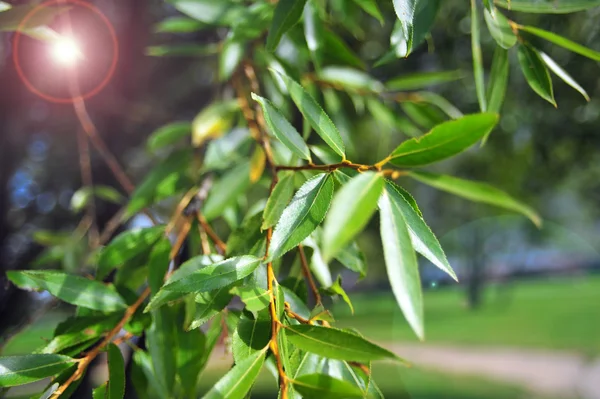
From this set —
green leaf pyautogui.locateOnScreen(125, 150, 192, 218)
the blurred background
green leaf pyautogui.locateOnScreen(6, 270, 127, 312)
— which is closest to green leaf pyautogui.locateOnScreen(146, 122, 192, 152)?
green leaf pyautogui.locateOnScreen(125, 150, 192, 218)

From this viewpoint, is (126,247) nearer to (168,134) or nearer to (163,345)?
(163,345)

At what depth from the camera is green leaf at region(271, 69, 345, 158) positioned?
428mm

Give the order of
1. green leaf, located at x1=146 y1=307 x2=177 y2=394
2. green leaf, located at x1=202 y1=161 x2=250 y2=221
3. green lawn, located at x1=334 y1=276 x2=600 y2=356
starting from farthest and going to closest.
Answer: green lawn, located at x1=334 y1=276 x2=600 y2=356, green leaf, located at x1=202 y1=161 x2=250 y2=221, green leaf, located at x1=146 y1=307 x2=177 y2=394

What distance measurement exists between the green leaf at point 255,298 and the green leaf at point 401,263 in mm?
126

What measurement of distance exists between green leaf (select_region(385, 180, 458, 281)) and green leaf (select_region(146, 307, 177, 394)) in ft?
1.03

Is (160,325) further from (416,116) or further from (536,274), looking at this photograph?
(536,274)

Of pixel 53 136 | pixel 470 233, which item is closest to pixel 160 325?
pixel 53 136

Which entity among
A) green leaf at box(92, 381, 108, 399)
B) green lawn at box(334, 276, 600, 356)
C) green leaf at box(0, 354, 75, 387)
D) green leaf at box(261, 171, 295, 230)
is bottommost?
green leaf at box(92, 381, 108, 399)

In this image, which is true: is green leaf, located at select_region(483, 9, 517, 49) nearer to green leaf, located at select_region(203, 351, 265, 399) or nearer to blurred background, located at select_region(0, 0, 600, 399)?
blurred background, located at select_region(0, 0, 600, 399)

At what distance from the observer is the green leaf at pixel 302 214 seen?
0.40 m

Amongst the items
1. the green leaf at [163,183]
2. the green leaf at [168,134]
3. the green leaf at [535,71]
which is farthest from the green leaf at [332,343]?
the green leaf at [168,134]

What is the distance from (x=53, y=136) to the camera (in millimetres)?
3340

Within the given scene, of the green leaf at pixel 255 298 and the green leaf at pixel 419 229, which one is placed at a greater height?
the green leaf at pixel 419 229

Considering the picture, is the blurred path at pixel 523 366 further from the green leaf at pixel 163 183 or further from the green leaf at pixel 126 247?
the green leaf at pixel 126 247
